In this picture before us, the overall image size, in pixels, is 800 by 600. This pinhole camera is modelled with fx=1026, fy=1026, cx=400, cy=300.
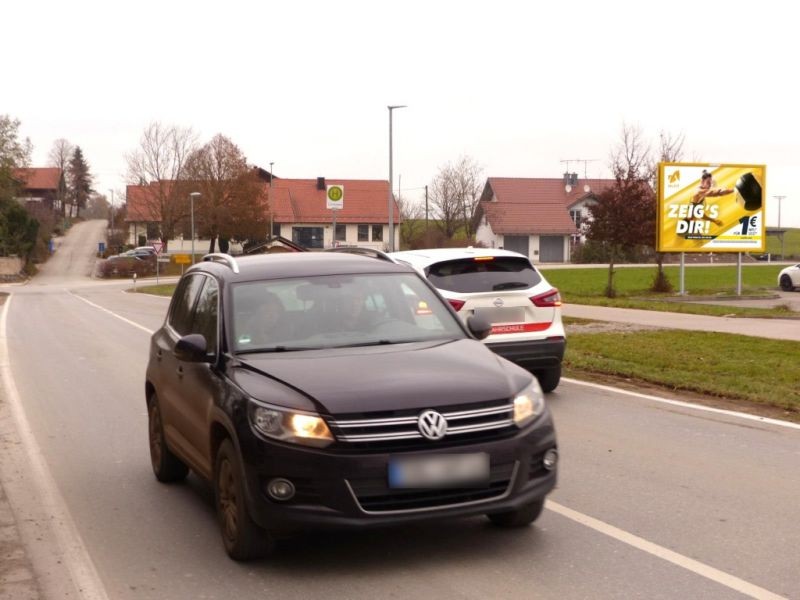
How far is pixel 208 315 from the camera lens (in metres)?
6.44

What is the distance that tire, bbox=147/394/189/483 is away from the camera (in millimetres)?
7320

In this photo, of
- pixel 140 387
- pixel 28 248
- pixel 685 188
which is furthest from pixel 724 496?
pixel 28 248

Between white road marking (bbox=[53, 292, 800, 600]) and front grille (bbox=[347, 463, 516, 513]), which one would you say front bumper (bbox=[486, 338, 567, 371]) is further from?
front grille (bbox=[347, 463, 516, 513])

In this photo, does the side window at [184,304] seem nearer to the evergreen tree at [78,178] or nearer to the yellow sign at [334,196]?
the yellow sign at [334,196]

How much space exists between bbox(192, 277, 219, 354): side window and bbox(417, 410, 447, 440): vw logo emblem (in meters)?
1.61

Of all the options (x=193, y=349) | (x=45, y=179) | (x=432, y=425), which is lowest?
(x=432, y=425)

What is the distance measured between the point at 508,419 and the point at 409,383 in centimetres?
→ 53

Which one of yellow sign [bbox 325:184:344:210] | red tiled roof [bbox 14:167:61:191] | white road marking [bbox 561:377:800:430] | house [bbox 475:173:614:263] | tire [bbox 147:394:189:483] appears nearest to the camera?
tire [bbox 147:394:189:483]

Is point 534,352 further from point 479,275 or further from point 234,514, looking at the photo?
point 234,514

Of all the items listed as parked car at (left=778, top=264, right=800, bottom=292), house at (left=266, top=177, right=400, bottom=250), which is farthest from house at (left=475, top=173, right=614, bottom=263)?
parked car at (left=778, top=264, right=800, bottom=292)

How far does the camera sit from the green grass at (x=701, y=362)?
37.0ft

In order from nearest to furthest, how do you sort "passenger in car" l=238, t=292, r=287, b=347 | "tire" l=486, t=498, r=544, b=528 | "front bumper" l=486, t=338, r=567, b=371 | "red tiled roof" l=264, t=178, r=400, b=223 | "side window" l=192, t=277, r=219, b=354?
"tire" l=486, t=498, r=544, b=528
"passenger in car" l=238, t=292, r=287, b=347
"side window" l=192, t=277, r=219, b=354
"front bumper" l=486, t=338, r=567, b=371
"red tiled roof" l=264, t=178, r=400, b=223

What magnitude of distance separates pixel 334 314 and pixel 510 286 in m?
5.09

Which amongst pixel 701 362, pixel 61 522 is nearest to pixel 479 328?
pixel 61 522
